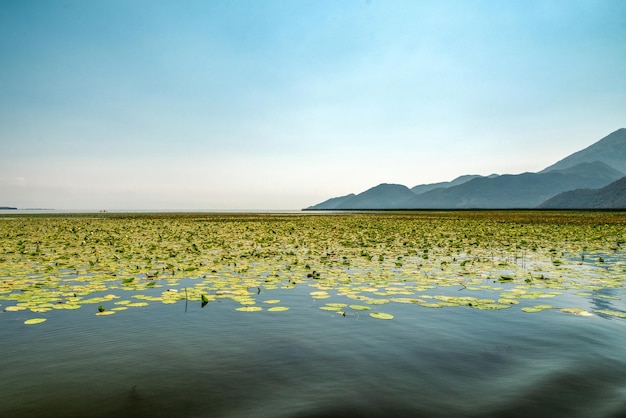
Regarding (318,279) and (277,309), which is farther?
(318,279)

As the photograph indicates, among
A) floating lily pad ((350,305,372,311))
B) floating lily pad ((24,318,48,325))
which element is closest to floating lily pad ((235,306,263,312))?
floating lily pad ((350,305,372,311))

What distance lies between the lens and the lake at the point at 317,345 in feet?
13.3

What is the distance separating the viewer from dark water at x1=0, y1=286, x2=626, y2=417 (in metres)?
3.96

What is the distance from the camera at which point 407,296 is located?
30.1 feet

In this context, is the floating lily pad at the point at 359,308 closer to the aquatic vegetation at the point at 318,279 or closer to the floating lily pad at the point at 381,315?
the aquatic vegetation at the point at 318,279

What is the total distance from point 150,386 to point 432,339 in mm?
4196

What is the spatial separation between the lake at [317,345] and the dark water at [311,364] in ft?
0.08

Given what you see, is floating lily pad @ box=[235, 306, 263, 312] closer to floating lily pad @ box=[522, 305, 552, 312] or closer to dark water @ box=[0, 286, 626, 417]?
dark water @ box=[0, 286, 626, 417]

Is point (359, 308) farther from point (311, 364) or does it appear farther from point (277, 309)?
point (311, 364)

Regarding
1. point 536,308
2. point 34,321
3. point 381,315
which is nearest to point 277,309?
point 381,315

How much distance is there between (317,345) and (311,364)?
31.1 inches

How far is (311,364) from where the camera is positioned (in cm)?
509

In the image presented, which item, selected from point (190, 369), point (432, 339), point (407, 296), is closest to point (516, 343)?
point (432, 339)

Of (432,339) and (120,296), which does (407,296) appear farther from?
(120,296)
